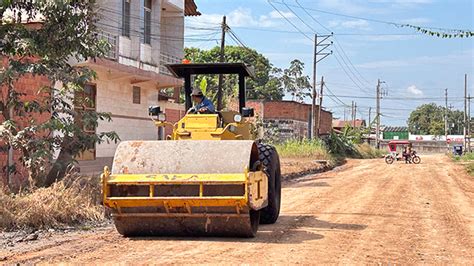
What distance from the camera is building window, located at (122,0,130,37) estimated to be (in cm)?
2200

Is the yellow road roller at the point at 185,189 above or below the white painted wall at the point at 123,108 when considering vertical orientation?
below

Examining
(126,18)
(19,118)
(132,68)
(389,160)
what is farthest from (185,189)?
(389,160)

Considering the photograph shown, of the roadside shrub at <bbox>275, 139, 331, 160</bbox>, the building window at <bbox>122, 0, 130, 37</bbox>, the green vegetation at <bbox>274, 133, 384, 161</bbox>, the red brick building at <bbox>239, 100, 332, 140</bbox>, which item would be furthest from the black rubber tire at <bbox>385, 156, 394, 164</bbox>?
the building window at <bbox>122, 0, 130, 37</bbox>

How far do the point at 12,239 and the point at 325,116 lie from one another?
48.8 meters

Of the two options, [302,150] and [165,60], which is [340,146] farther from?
[165,60]

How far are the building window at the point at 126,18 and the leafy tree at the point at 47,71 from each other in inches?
388

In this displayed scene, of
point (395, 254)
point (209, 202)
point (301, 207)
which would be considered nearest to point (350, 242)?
point (395, 254)

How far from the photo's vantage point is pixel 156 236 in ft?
28.7

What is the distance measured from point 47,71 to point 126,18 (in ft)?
37.0

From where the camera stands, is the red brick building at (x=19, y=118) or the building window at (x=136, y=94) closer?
the red brick building at (x=19, y=118)

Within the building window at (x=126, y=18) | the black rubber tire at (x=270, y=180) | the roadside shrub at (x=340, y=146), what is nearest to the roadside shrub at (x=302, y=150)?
the roadside shrub at (x=340, y=146)

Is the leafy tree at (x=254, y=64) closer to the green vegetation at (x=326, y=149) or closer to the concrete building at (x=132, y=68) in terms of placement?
the green vegetation at (x=326, y=149)

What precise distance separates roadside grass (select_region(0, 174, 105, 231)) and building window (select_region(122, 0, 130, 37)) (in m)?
11.3

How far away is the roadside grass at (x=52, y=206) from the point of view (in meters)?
9.89
